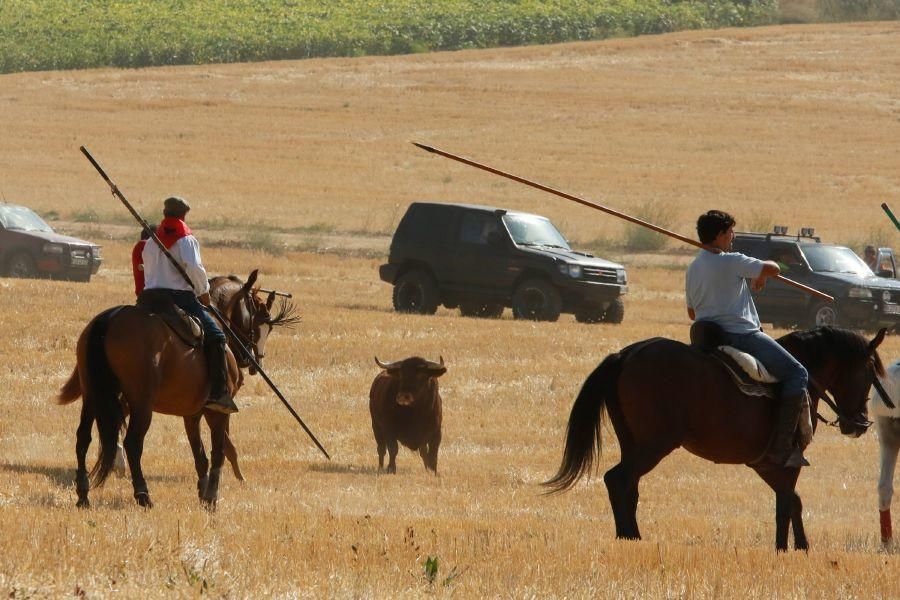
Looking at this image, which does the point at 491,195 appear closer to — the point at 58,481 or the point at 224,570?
the point at 58,481

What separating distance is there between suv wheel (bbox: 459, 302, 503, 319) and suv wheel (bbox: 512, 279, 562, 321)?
0.89 meters

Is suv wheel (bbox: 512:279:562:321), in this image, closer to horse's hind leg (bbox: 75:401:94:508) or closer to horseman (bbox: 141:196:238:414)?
horseman (bbox: 141:196:238:414)

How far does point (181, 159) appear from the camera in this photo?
58.0 metres

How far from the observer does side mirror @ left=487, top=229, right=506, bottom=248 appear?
28.6m

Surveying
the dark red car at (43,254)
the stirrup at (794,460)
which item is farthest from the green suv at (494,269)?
the stirrup at (794,460)

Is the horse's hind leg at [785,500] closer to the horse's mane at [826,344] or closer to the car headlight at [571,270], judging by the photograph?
the horse's mane at [826,344]

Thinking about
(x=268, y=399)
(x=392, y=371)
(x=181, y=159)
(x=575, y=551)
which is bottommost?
(x=181, y=159)

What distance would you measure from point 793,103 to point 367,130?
18.5m

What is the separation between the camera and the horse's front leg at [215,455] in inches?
482

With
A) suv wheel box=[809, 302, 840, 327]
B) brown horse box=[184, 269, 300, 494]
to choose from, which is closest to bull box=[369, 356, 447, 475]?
brown horse box=[184, 269, 300, 494]

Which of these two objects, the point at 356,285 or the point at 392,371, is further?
the point at 356,285

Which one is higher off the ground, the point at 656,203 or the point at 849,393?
the point at 849,393

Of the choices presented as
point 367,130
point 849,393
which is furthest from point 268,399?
point 367,130

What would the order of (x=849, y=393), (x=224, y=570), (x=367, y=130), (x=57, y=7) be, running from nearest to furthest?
(x=224, y=570), (x=849, y=393), (x=367, y=130), (x=57, y=7)
